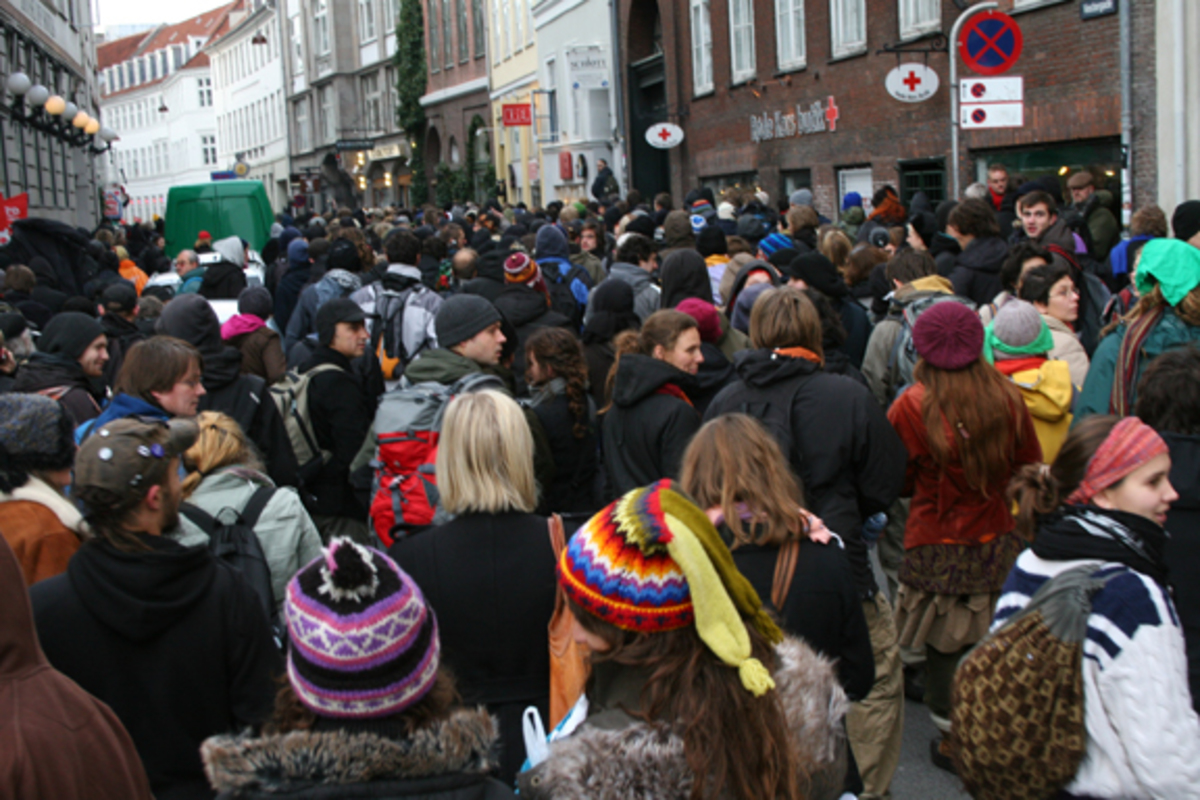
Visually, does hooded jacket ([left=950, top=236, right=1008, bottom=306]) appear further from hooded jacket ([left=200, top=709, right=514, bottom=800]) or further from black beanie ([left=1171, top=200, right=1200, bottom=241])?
hooded jacket ([left=200, top=709, right=514, bottom=800])

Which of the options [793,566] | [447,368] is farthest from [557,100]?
[793,566]

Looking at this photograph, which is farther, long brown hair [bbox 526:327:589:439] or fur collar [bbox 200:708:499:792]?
long brown hair [bbox 526:327:589:439]

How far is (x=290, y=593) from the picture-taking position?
2.29 metres

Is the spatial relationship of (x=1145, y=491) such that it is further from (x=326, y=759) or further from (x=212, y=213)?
(x=212, y=213)

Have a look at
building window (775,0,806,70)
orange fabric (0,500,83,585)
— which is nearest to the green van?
building window (775,0,806,70)

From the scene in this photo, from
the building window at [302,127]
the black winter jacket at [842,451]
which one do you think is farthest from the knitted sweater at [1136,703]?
the building window at [302,127]

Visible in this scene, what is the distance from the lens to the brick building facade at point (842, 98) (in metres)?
13.4

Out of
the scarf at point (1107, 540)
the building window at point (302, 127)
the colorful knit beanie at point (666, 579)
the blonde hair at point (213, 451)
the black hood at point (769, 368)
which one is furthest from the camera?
the building window at point (302, 127)

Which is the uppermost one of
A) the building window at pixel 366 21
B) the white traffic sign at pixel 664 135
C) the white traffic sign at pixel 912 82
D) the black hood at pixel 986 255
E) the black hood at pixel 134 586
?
the building window at pixel 366 21

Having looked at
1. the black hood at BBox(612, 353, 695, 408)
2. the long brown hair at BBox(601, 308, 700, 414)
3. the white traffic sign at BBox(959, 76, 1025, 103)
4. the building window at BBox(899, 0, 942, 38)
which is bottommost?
the black hood at BBox(612, 353, 695, 408)

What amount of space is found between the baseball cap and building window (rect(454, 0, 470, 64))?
45648mm

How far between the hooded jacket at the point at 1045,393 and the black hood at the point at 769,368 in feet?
3.69

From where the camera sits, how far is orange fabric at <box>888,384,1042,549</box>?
4.67m

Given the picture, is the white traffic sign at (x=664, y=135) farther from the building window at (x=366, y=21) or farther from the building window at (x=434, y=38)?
the building window at (x=366, y=21)
